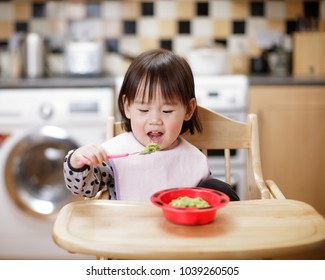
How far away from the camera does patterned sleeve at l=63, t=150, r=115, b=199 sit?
1.17 metres

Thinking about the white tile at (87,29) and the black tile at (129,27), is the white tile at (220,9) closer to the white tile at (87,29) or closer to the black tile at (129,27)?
the black tile at (129,27)

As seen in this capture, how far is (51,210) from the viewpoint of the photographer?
99.7 inches

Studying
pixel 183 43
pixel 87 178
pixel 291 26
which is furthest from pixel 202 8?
pixel 87 178

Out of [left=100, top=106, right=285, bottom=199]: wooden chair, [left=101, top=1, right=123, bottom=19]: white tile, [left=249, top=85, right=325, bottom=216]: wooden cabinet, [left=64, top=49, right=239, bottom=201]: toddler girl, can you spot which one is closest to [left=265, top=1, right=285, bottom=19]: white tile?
[left=249, top=85, right=325, bottom=216]: wooden cabinet

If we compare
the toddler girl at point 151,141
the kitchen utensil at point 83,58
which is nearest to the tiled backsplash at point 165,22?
the kitchen utensil at point 83,58

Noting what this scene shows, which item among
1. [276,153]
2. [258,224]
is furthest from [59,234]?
[276,153]

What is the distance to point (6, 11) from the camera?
3.03 metres

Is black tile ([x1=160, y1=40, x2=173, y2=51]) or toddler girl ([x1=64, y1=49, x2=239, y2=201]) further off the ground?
black tile ([x1=160, y1=40, x2=173, y2=51])

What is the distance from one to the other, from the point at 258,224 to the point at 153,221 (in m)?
0.19

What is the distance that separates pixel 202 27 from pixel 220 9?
0.45 ft

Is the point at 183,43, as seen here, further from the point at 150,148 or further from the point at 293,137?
the point at 150,148

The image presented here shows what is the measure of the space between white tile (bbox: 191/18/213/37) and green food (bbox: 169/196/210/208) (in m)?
2.15

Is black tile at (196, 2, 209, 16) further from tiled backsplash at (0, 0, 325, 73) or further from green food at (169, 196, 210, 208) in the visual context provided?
green food at (169, 196, 210, 208)

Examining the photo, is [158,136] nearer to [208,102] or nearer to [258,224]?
[258,224]
